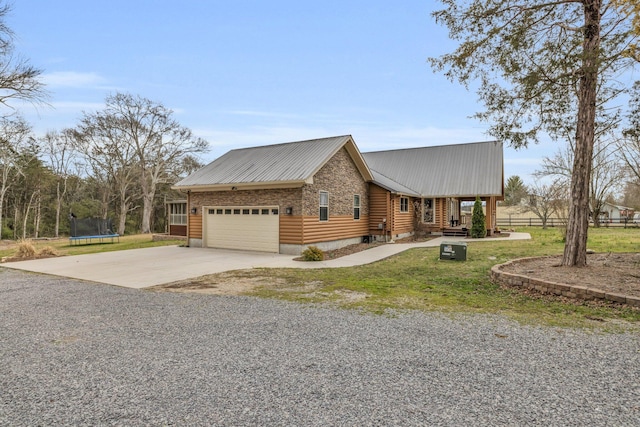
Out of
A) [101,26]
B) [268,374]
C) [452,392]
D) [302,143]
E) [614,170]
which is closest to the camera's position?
[452,392]

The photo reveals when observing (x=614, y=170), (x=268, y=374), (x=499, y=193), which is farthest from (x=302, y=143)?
(x=614, y=170)

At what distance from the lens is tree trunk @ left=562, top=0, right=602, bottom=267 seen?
7.64m

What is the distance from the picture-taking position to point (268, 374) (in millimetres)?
3357

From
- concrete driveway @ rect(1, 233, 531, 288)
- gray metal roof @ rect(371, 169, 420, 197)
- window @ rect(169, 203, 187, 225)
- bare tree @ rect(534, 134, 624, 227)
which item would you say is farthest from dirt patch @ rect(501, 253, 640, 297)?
bare tree @ rect(534, 134, 624, 227)

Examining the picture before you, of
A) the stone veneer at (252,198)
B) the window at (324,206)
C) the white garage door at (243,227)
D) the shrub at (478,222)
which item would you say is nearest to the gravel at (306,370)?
the stone veneer at (252,198)

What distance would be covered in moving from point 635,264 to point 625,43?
206 inches

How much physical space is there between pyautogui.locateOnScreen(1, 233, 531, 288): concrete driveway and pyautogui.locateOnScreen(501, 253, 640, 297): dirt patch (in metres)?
4.77

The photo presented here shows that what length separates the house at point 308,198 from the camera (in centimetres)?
1344

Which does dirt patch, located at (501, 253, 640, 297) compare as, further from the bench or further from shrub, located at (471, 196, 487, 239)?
the bench

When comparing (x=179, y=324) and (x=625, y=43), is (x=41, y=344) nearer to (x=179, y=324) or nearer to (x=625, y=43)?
(x=179, y=324)

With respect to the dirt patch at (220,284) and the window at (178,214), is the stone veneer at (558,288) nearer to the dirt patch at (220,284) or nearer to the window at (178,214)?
the dirt patch at (220,284)

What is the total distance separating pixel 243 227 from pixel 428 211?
12.4 m

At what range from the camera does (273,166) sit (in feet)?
48.8

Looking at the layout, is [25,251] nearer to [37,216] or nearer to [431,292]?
[431,292]
